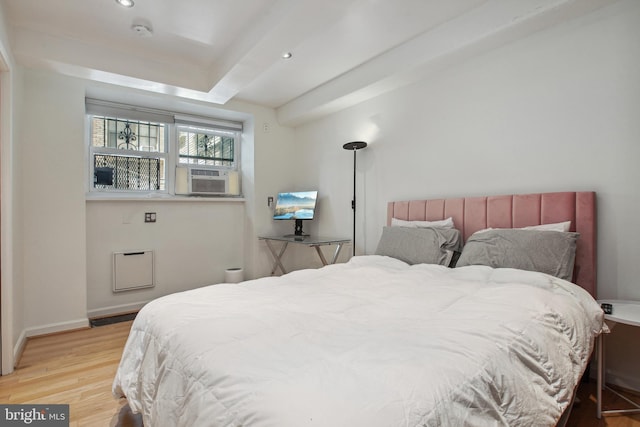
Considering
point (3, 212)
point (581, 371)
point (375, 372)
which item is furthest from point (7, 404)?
point (581, 371)

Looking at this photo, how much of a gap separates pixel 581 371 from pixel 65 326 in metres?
3.81

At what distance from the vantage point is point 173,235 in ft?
12.6

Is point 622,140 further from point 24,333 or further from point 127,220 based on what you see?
point 24,333

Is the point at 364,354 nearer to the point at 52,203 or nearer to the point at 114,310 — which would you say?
the point at 52,203

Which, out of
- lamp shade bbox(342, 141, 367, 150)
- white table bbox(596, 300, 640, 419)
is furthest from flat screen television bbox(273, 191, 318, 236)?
white table bbox(596, 300, 640, 419)

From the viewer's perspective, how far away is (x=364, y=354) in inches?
37.5

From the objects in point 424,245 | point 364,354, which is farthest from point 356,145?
point 364,354

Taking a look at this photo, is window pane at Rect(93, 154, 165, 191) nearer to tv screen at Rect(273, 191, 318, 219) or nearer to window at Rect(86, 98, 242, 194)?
window at Rect(86, 98, 242, 194)

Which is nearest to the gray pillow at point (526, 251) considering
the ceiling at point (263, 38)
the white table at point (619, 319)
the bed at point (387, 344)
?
the bed at point (387, 344)

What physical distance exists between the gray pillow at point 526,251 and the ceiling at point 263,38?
4.46ft

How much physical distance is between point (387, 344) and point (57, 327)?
10.7ft

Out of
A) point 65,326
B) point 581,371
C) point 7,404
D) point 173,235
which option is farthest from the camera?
point 173,235

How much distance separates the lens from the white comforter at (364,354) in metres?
0.76

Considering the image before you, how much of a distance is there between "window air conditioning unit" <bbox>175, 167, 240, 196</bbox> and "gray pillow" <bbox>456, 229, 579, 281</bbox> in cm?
313
